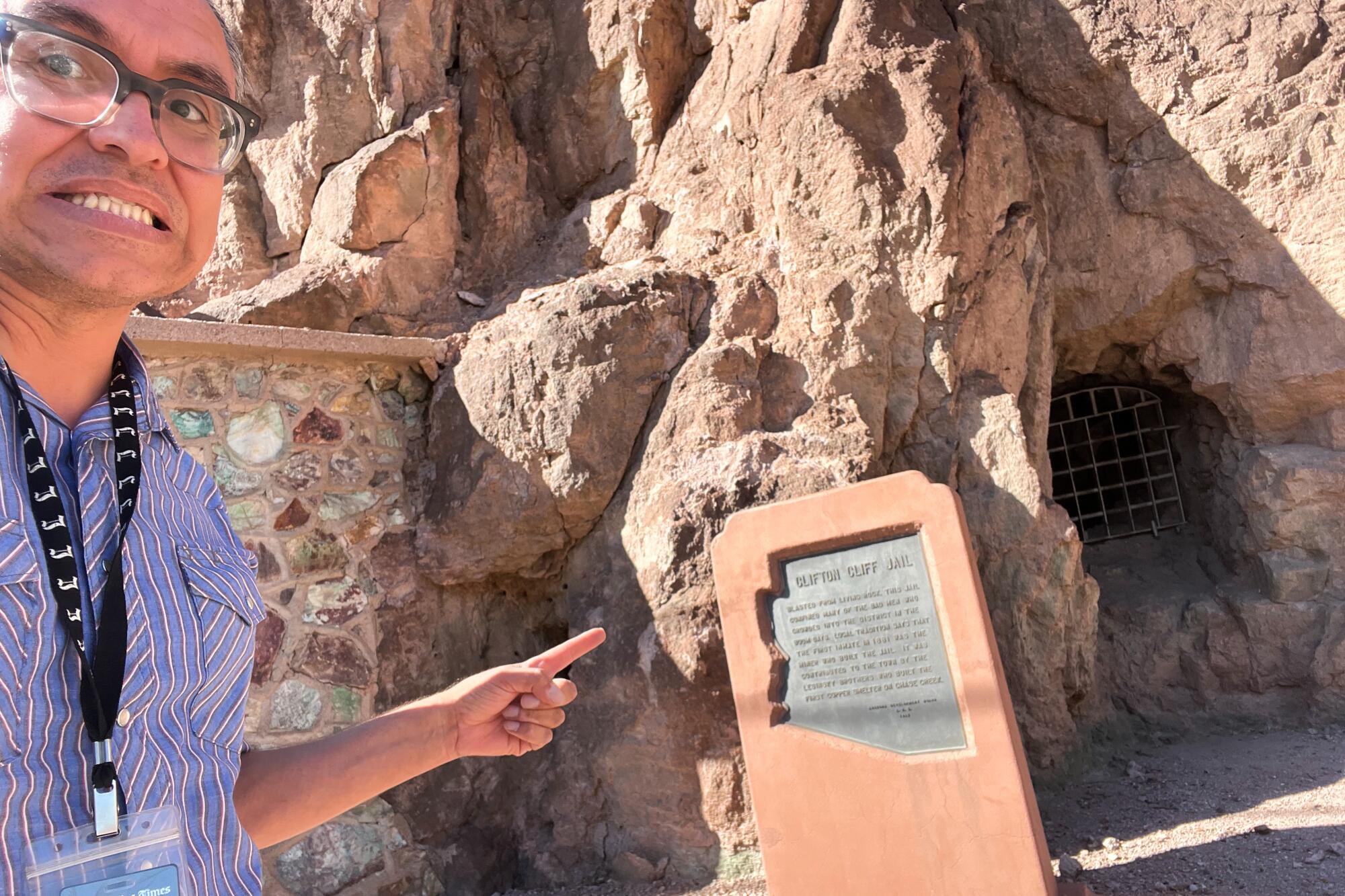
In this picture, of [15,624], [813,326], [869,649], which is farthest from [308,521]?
[15,624]

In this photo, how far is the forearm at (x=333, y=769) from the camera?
1.24 m

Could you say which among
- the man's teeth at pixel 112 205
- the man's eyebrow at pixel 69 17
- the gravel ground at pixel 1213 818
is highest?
the man's eyebrow at pixel 69 17

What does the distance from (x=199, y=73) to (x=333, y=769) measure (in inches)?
33.5

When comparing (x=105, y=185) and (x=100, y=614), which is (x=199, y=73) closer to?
(x=105, y=185)

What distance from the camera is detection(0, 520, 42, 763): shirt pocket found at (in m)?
0.88

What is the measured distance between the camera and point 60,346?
1107mm

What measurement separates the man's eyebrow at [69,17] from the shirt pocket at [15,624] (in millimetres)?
516

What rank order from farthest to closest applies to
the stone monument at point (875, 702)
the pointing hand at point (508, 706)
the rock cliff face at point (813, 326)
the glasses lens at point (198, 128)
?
the rock cliff face at point (813, 326) < the stone monument at point (875, 702) < the pointing hand at point (508, 706) < the glasses lens at point (198, 128)

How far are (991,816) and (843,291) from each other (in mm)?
2238

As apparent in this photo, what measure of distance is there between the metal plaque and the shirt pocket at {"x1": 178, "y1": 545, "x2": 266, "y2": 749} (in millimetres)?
2463

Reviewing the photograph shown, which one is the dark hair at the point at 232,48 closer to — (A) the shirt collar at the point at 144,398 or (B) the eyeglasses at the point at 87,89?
(B) the eyeglasses at the point at 87,89

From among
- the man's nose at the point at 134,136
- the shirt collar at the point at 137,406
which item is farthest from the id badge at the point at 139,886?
the man's nose at the point at 134,136

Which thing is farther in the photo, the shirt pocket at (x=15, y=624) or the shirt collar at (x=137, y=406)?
the shirt collar at (x=137, y=406)

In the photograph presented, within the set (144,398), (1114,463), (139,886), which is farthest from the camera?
(1114,463)
